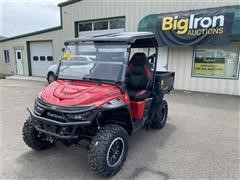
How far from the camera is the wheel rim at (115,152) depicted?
284cm

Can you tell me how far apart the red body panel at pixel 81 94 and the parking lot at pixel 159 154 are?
106 centimetres

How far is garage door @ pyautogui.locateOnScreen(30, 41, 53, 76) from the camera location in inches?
559

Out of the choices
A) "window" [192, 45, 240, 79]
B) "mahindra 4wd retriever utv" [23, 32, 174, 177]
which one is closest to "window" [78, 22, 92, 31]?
"window" [192, 45, 240, 79]

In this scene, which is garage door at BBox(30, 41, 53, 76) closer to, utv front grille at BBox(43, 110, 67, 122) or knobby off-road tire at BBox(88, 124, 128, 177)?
utv front grille at BBox(43, 110, 67, 122)

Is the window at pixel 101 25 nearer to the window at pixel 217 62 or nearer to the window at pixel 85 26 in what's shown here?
the window at pixel 85 26

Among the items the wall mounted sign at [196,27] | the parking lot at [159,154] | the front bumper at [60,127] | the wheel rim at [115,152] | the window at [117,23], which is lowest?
the parking lot at [159,154]

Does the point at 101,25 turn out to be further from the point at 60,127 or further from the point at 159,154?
the point at 60,127

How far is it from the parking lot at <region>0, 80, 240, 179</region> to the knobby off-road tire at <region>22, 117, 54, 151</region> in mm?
155

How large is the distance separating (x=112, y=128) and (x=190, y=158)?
4.98ft

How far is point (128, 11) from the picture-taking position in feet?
33.3

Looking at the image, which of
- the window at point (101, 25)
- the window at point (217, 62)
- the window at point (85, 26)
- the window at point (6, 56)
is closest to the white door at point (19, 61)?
the window at point (6, 56)

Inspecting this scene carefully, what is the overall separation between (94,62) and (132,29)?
7454mm

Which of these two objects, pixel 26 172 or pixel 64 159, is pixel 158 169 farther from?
pixel 26 172

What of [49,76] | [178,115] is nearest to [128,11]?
[49,76]
